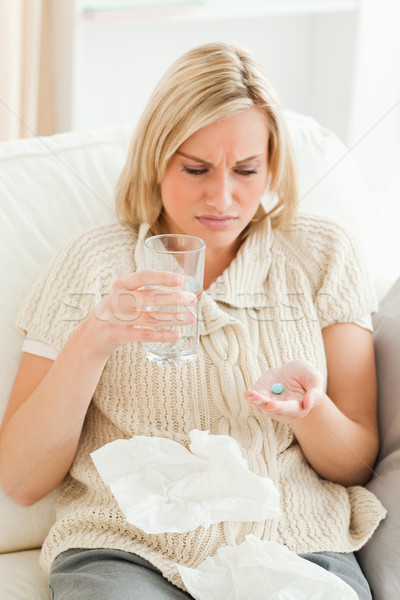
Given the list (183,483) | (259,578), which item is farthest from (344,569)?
(183,483)

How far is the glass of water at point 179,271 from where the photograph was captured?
3.66 ft

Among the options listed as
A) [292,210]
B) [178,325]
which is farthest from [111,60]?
[178,325]

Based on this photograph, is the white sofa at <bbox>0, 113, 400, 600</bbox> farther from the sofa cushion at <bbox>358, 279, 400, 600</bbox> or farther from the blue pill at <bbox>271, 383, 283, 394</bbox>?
the blue pill at <bbox>271, 383, 283, 394</bbox>

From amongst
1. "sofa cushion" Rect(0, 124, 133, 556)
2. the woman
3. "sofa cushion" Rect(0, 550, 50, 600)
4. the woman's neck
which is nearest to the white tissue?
the woman

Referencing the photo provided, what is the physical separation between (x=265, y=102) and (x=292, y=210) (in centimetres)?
24

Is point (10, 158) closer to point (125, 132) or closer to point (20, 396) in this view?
point (125, 132)

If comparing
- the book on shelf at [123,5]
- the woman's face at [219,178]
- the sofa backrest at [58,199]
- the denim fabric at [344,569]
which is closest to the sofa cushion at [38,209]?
the sofa backrest at [58,199]

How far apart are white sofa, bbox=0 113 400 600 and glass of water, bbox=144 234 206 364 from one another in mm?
329

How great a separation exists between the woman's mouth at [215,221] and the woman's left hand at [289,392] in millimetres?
249

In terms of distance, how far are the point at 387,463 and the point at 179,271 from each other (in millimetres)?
511

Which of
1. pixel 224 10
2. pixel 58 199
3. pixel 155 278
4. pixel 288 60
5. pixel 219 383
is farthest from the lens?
pixel 288 60

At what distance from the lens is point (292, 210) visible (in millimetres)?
1501

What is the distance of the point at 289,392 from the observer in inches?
49.3

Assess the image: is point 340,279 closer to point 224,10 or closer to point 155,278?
point 155,278
